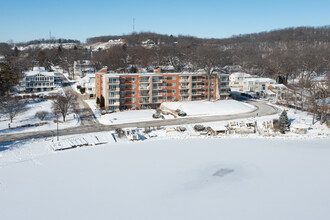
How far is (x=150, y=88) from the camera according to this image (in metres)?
46.9

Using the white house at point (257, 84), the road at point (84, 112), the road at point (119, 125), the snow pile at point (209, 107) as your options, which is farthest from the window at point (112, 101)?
the white house at point (257, 84)

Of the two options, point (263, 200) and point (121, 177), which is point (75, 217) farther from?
point (263, 200)

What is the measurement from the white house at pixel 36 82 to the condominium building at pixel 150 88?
2070cm

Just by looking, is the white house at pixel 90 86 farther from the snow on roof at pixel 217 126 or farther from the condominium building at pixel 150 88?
the snow on roof at pixel 217 126

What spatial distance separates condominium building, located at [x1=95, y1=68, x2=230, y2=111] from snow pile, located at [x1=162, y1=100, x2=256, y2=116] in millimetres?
2517

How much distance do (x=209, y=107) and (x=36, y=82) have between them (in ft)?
132

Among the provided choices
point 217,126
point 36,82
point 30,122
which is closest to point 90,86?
point 36,82

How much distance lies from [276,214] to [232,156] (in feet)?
33.8

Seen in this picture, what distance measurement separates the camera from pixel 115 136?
32719 millimetres

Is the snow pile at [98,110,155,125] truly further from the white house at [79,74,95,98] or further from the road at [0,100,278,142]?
the white house at [79,74,95,98]

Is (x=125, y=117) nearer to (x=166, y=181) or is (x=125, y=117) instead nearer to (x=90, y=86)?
(x=90, y=86)

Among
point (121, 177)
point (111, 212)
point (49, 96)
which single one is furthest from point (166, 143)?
point (49, 96)

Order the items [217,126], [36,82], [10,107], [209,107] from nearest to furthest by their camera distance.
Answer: [217,126], [10,107], [209,107], [36,82]

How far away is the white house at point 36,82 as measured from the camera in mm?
60978
